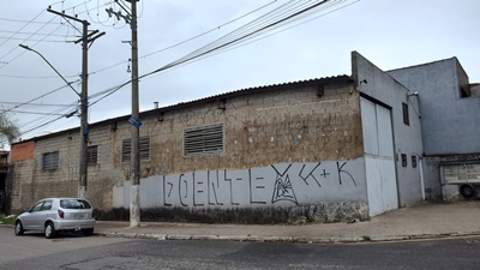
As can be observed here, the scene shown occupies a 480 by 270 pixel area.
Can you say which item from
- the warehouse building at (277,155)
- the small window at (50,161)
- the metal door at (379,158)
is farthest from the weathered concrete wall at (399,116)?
the small window at (50,161)

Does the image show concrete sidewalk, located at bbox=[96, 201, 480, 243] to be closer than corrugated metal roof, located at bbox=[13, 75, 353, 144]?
Yes

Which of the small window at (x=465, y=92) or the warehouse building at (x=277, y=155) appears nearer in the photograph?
the warehouse building at (x=277, y=155)

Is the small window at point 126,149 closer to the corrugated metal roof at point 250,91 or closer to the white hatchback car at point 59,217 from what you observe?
the corrugated metal roof at point 250,91

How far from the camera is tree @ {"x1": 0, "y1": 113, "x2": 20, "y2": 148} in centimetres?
3700

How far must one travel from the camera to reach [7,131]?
37.1 metres

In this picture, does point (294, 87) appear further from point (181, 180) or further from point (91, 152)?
point (91, 152)

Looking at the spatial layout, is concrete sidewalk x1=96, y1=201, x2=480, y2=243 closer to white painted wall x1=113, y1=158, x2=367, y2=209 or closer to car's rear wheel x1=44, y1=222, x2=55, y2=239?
white painted wall x1=113, y1=158, x2=367, y2=209

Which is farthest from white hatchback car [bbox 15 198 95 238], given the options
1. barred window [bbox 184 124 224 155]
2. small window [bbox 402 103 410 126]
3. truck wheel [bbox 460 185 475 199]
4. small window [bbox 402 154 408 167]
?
truck wheel [bbox 460 185 475 199]

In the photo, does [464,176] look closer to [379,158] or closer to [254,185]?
[379,158]

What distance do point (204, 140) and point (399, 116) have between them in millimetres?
9489

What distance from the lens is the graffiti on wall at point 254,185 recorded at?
1492cm

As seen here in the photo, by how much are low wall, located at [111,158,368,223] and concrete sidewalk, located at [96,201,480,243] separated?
0.77 metres

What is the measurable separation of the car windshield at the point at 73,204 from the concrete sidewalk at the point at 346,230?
1.27 metres

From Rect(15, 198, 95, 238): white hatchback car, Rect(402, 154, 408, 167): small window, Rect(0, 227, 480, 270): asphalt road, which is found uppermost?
Rect(402, 154, 408, 167): small window
